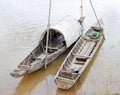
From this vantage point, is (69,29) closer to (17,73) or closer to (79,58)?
(79,58)

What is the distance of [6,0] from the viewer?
59.8ft

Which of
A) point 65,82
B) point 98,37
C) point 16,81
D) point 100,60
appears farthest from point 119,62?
point 16,81

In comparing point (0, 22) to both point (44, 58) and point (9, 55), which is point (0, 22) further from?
point (44, 58)

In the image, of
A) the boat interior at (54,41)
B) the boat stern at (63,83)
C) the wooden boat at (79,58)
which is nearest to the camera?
the boat stern at (63,83)

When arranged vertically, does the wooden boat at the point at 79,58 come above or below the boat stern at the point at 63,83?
above

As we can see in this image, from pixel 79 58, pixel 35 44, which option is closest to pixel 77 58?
pixel 79 58

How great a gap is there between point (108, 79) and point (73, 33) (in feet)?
9.22

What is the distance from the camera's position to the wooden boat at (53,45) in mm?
9378

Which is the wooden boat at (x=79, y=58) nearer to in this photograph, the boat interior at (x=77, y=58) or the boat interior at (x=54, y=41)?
the boat interior at (x=77, y=58)

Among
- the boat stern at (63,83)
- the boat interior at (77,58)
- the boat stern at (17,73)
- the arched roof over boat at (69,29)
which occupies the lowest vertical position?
the boat stern at (63,83)

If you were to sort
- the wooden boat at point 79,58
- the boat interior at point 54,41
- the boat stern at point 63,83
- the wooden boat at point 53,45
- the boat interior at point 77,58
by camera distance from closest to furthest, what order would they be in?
1. the boat stern at point 63,83
2. the wooden boat at point 79,58
3. the boat interior at point 77,58
4. the wooden boat at point 53,45
5. the boat interior at point 54,41

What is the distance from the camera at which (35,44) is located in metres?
12.0

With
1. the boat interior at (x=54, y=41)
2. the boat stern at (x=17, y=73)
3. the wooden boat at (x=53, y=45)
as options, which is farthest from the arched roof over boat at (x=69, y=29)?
the boat stern at (x=17, y=73)

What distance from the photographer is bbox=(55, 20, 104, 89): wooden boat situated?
28.5 feet
